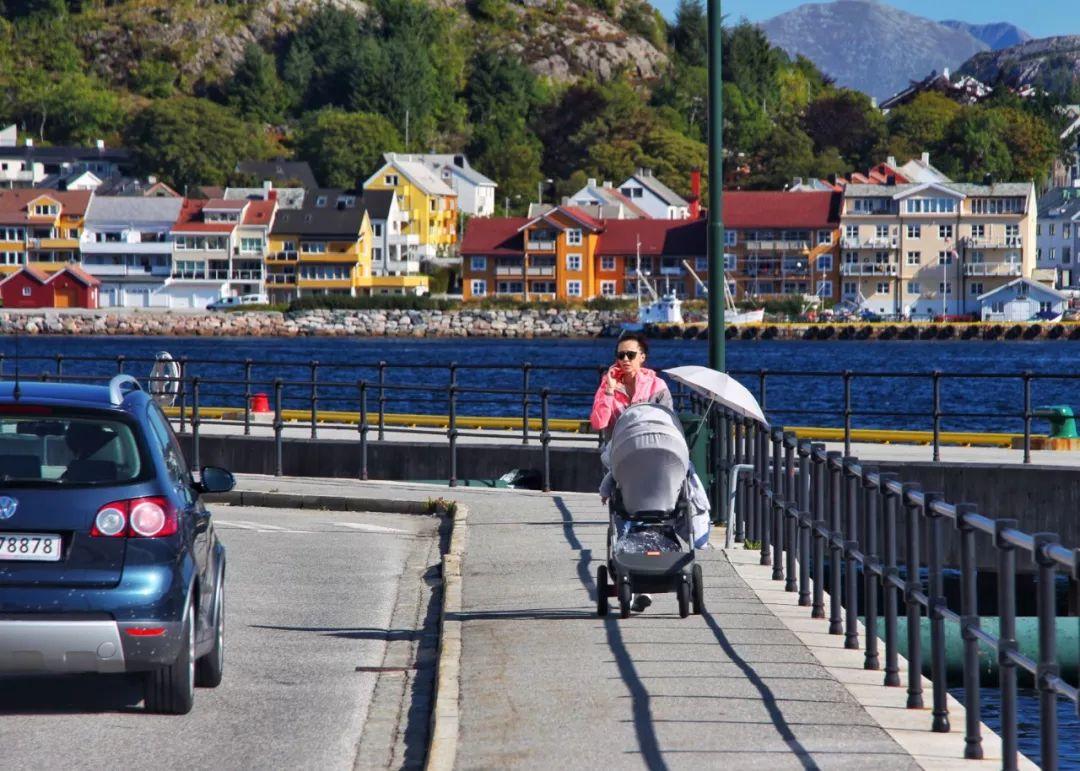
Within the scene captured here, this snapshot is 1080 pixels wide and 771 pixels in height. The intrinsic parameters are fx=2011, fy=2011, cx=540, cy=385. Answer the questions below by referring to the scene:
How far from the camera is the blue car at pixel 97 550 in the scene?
30.4ft

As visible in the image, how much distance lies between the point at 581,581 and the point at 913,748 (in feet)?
19.6

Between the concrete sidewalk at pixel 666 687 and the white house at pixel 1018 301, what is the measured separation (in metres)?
141

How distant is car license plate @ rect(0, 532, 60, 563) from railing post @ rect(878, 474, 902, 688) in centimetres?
403

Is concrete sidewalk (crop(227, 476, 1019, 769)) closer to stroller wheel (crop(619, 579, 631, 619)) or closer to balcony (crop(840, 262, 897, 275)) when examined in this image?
stroller wheel (crop(619, 579, 631, 619))

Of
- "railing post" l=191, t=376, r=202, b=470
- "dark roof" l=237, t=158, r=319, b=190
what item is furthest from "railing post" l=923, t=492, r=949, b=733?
"dark roof" l=237, t=158, r=319, b=190

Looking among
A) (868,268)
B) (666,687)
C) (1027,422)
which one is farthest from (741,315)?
(666,687)

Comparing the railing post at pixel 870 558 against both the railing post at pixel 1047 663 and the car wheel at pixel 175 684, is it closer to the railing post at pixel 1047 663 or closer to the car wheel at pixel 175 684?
the railing post at pixel 1047 663

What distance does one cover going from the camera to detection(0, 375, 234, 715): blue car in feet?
30.4

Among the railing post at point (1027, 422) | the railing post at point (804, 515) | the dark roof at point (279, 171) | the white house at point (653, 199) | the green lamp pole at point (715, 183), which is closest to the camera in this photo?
the railing post at point (804, 515)

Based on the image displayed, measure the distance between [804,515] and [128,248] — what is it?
161 m

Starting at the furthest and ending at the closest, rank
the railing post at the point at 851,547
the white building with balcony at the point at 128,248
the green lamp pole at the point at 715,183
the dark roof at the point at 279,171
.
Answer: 1. the dark roof at the point at 279,171
2. the white building with balcony at the point at 128,248
3. the green lamp pole at the point at 715,183
4. the railing post at the point at 851,547

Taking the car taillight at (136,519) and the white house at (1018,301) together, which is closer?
the car taillight at (136,519)

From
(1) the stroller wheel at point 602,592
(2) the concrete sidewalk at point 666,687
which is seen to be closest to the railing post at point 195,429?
(2) the concrete sidewalk at point 666,687

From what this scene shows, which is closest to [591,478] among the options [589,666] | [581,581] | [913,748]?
[581,581]
